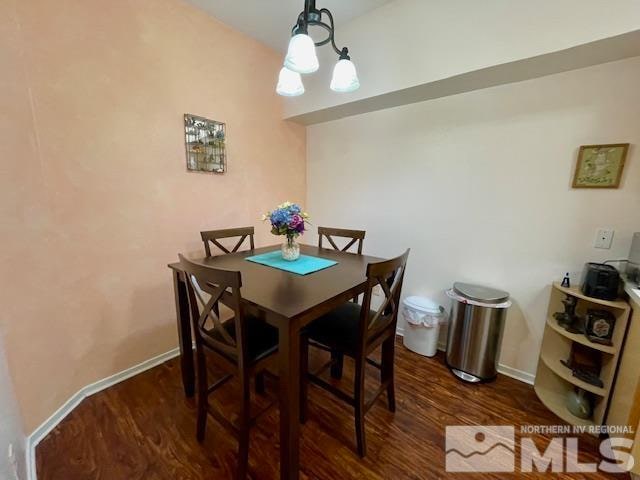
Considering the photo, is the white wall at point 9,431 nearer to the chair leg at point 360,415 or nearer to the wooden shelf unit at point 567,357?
the chair leg at point 360,415

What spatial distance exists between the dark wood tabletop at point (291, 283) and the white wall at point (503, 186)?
762 mm

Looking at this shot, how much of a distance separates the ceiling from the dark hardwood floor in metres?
2.69

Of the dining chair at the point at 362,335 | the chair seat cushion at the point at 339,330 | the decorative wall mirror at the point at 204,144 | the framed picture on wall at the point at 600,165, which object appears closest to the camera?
the dining chair at the point at 362,335

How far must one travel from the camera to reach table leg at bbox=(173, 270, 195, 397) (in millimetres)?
1490

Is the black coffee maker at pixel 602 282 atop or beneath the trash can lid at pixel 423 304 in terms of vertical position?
atop

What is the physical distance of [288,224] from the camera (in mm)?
1604

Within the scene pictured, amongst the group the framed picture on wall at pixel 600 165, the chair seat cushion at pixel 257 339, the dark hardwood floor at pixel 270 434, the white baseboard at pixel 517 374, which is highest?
the framed picture on wall at pixel 600 165

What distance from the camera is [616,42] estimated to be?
4.12 ft

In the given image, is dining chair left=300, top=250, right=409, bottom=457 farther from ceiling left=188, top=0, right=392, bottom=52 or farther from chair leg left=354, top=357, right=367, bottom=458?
ceiling left=188, top=0, right=392, bottom=52

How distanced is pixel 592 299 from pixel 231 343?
6.12 feet

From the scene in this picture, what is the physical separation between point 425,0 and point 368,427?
270 centimetres

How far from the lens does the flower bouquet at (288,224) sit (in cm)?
160

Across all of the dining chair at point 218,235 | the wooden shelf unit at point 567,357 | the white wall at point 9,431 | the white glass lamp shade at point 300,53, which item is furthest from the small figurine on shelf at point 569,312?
the white wall at point 9,431

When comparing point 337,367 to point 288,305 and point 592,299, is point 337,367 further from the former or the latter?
point 592,299
